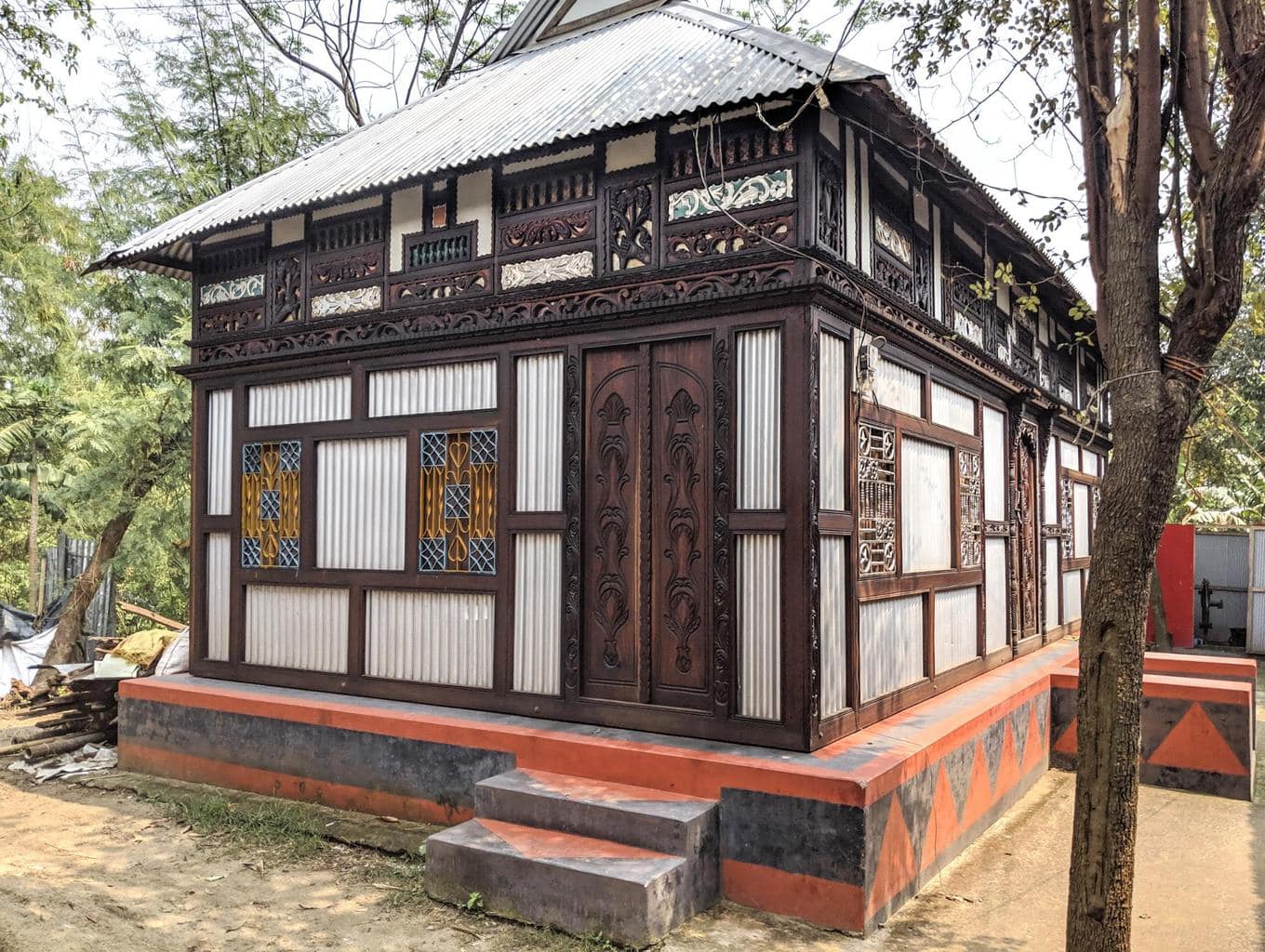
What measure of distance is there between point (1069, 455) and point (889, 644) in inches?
314

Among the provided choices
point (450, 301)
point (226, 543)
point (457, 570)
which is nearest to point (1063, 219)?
point (450, 301)

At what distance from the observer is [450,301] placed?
730 cm

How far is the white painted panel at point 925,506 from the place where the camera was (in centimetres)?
735

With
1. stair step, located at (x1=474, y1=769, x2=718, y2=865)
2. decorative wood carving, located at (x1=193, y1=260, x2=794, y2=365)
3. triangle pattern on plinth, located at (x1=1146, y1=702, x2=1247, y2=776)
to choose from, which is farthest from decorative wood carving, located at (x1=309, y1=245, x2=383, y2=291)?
triangle pattern on plinth, located at (x1=1146, y1=702, x2=1247, y2=776)

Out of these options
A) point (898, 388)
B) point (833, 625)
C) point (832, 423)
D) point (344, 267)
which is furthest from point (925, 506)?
point (344, 267)

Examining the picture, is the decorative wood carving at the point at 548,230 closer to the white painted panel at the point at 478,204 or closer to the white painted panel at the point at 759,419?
the white painted panel at the point at 478,204

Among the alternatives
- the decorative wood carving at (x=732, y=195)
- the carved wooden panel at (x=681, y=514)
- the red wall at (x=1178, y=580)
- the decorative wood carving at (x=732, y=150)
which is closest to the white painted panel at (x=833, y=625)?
the carved wooden panel at (x=681, y=514)

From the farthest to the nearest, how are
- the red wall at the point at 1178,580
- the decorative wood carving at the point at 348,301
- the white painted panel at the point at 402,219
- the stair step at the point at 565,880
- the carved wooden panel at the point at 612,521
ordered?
the red wall at the point at 1178,580 → the decorative wood carving at the point at 348,301 → the white painted panel at the point at 402,219 → the carved wooden panel at the point at 612,521 → the stair step at the point at 565,880

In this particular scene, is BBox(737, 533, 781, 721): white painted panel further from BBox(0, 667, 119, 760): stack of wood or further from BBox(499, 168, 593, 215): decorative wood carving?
BBox(0, 667, 119, 760): stack of wood

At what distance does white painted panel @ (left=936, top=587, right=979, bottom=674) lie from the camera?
7922 millimetres

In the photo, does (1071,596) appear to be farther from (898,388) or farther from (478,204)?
(478,204)

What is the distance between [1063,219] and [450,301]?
4.36m

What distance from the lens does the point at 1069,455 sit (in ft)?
43.9

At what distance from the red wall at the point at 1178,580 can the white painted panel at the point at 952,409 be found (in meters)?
11.3
